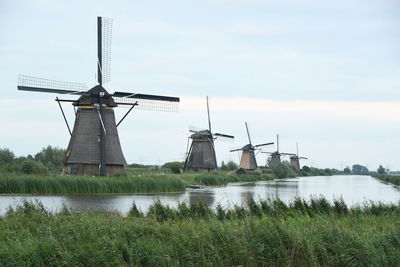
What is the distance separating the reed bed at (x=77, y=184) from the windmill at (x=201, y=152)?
22039 mm

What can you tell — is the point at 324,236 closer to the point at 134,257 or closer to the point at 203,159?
the point at 134,257

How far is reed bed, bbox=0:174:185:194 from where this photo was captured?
78.8ft

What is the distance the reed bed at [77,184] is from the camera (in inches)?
945

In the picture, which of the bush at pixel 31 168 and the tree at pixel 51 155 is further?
the tree at pixel 51 155

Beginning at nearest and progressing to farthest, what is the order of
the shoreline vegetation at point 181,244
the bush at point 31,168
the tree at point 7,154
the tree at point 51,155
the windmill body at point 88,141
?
the shoreline vegetation at point 181,244
the windmill body at point 88,141
the bush at point 31,168
the tree at point 7,154
the tree at point 51,155

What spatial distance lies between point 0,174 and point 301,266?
18424 millimetres

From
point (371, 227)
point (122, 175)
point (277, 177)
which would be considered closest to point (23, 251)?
point (371, 227)

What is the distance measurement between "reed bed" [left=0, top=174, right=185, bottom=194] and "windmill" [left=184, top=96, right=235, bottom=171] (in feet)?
72.3

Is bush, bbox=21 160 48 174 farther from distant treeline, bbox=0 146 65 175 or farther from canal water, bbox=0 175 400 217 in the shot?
canal water, bbox=0 175 400 217

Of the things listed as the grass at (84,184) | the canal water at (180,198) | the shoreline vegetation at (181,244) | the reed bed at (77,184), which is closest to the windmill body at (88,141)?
the grass at (84,184)

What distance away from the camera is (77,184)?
25.4 meters

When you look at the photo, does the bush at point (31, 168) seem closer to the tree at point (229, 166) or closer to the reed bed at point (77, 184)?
the reed bed at point (77, 184)

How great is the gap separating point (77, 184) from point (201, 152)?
2675 centimetres

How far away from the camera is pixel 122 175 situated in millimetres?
29344
